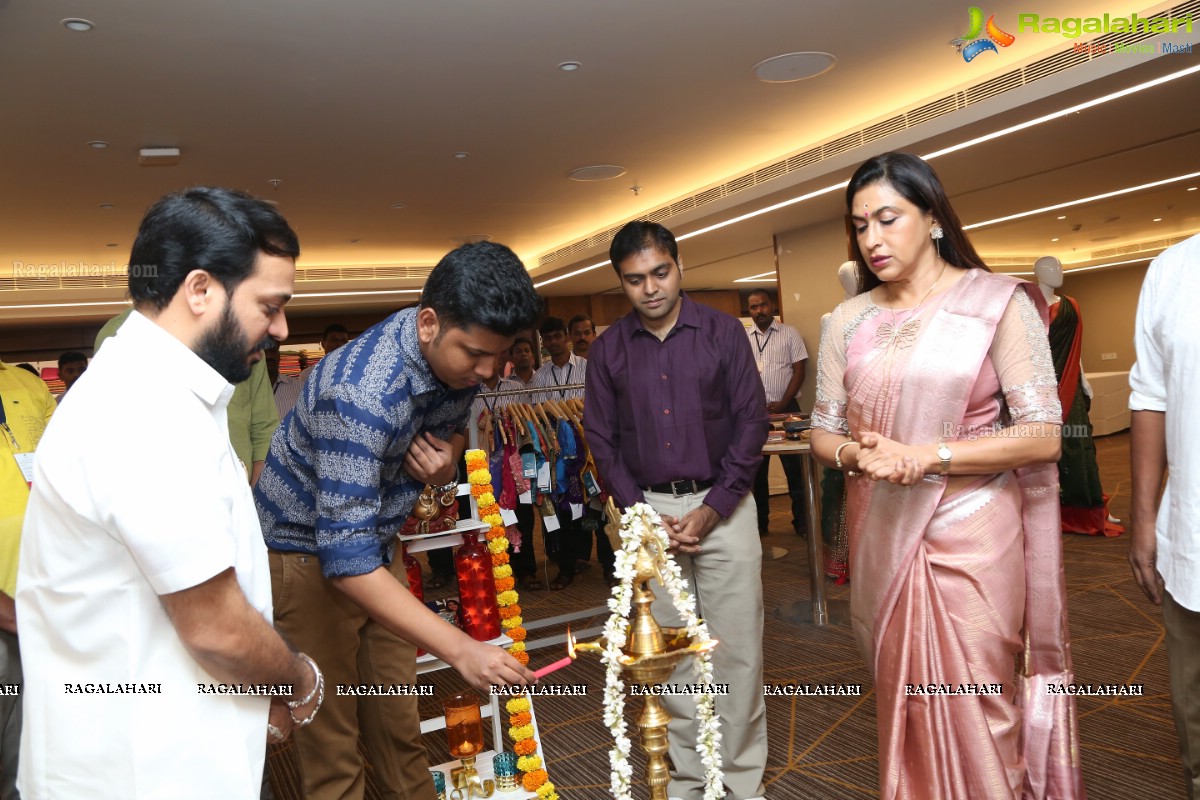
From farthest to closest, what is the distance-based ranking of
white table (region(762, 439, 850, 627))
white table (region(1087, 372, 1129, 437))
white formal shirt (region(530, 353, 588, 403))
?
white table (region(1087, 372, 1129, 437)), white formal shirt (region(530, 353, 588, 403)), white table (region(762, 439, 850, 627))

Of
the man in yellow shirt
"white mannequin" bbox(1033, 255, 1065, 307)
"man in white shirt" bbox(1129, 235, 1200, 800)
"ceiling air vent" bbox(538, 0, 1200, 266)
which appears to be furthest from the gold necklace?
"white mannequin" bbox(1033, 255, 1065, 307)

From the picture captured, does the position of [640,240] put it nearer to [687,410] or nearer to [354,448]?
[687,410]

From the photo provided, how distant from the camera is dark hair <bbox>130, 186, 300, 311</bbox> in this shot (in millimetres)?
1142

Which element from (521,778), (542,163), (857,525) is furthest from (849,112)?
(521,778)

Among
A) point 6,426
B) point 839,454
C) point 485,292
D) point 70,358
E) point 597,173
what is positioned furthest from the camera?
point 597,173

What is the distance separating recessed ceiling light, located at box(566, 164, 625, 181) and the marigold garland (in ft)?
16.1

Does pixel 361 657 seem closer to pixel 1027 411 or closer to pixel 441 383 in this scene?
pixel 441 383

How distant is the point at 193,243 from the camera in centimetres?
114

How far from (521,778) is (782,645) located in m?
1.77

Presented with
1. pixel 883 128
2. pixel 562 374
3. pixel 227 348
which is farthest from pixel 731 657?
pixel 883 128

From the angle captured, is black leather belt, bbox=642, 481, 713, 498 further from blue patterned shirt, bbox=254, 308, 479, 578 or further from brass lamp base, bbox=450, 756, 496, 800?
brass lamp base, bbox=450, 756, 496, 800

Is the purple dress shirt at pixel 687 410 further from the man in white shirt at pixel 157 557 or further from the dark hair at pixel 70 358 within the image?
the dark hair at pixel 70 358

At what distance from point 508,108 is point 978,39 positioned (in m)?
2.95

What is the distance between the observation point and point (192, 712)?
3.65 ft
